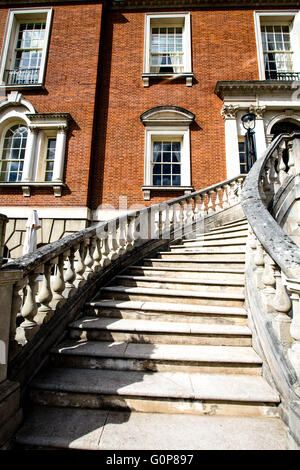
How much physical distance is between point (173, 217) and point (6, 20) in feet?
36.0

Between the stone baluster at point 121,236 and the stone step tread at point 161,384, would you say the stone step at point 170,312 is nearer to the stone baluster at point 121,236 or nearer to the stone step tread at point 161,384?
the stone step tread at point 161,384

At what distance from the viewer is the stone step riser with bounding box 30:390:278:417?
6.59ft

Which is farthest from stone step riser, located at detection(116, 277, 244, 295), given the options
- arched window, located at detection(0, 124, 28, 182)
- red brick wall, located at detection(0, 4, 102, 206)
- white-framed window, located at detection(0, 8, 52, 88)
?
white-framed window, located at detection(0, 8, 52, 88)

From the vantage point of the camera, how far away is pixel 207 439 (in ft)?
5.68

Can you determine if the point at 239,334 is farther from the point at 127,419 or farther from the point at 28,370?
the point at 28,370

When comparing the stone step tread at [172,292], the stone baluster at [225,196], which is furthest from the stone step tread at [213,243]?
the stone baluster at [225,196]

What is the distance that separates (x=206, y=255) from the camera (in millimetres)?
4754

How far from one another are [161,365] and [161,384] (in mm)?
254

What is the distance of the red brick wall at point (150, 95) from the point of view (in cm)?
819

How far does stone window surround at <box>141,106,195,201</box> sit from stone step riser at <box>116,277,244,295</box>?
4.76 metres

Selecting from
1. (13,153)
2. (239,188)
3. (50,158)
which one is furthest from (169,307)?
(13,153)

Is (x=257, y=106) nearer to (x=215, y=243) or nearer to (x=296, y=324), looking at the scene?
(x=215, y=243)

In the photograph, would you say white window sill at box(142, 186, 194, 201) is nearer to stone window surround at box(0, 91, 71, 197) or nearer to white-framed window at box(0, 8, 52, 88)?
stone window surround at box(0, 91, 71, 197)

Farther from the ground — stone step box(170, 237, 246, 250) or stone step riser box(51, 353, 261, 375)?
stone step box(170, 237, 246, 250)
